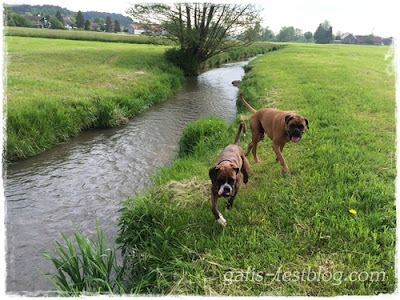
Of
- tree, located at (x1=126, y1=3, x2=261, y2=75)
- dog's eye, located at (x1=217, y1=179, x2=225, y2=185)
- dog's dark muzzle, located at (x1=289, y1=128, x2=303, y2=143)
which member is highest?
tree, located at (x1=126, y1=3, x2=261, y2=75)

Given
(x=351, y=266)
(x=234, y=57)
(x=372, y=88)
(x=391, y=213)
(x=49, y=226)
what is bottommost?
(x=49, y=226)

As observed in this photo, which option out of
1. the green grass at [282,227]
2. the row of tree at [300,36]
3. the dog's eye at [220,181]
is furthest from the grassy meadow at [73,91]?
the row of tree at [300,36]

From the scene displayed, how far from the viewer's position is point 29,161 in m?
8.24

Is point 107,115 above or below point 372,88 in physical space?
below

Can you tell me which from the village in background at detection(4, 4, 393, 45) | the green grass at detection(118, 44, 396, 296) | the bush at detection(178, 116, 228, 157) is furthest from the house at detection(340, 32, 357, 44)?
the green grass at detection(118, 44, 396, 296)

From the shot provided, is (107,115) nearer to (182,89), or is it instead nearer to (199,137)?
(199,137)

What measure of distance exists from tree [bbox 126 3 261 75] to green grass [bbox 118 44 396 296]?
17537mm

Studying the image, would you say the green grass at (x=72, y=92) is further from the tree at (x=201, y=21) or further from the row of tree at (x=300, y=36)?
the row of tree at (x=300, y=36)

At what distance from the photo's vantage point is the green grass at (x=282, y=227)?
3.24 metres

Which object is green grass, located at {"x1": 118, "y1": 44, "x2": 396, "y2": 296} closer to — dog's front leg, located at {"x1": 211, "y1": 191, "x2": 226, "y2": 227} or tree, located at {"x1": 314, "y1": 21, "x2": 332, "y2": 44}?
dog's front leg, located at {"x1": 211, "y1": 191, "x2": 226, "y2": 227}

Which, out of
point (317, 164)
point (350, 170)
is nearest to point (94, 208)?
point (317, 164)

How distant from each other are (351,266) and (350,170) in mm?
2399

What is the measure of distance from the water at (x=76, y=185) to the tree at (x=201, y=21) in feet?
39.9

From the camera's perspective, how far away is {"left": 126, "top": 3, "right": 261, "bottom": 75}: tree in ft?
70.2
